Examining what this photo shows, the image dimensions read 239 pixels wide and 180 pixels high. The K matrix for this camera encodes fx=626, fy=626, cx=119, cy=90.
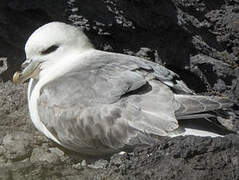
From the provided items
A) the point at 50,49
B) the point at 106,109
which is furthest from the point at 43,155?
the point at 50,49

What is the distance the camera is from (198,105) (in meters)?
4.36

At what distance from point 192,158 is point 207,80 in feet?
5.58

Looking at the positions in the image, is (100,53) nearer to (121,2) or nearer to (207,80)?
(121,2)

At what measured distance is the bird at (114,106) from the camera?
14.3ft

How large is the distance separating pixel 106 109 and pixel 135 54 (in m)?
1.30

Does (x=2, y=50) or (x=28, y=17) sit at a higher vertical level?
(x=28, y=17)

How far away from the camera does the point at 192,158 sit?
3.72 metres

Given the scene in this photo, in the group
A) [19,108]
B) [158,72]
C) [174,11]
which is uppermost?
[174,11]

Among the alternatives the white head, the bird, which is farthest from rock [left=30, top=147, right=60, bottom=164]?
the white head

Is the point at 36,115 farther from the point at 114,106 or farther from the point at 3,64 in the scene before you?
the point at 3,64

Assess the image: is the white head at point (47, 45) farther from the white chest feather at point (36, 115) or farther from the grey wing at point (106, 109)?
the grey wing at point (106, 109)

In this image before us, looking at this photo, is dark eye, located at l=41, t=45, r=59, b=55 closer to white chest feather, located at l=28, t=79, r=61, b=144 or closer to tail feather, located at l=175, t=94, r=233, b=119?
white chest feather, located at l=28, t=79, r=61, b=144

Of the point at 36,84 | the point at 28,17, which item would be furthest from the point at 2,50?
the point at 36,84

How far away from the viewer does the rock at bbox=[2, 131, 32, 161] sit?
4.73 m
